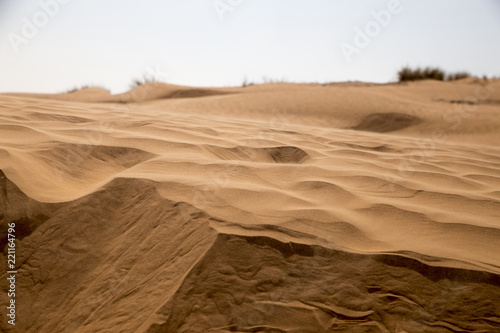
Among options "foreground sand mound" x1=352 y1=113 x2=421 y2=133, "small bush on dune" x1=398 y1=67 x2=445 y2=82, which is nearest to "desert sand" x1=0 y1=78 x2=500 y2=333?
"foreground sand mound" x1=352 y1=113 x2=421 y2=133

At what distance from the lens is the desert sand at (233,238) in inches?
47.1

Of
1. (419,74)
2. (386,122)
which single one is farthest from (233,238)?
(419,74)

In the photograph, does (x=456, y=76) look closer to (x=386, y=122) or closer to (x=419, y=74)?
(x=419, y=74)

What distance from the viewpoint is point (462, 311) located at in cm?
117

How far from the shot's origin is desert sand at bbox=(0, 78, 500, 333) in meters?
1.20

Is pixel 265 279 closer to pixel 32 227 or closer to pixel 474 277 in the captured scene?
pixel 474 277

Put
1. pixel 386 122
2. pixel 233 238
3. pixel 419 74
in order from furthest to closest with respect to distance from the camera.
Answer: pixel 419 74
pixel 386 122
pixel 233 238

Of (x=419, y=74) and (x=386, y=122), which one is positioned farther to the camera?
(x=419, y=74)

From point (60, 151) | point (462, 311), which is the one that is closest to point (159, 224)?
point (60, 151)

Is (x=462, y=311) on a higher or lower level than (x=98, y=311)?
higher

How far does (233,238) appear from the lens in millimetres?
1397

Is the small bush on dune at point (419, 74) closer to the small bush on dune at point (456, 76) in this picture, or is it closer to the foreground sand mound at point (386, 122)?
the small bush on dune at point (456, 76)

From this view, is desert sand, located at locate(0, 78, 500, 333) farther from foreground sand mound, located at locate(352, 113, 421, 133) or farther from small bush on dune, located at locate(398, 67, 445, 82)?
small bush on dune, located at locate(398, 67, 445, 82)

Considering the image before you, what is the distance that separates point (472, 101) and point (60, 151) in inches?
417
